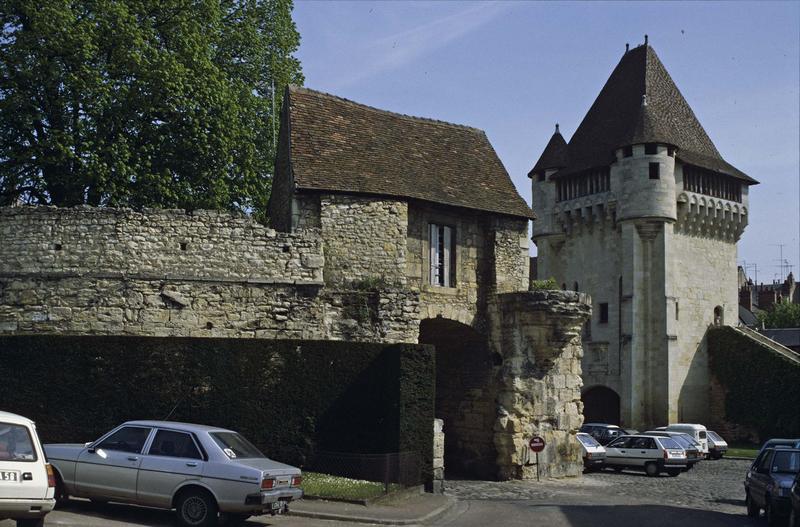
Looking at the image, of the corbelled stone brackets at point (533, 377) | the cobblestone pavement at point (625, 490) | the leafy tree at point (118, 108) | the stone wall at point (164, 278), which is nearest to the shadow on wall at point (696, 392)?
the cobblestone pavement at point (625, 490)

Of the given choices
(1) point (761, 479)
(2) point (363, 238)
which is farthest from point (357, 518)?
(2) point (363, 238)

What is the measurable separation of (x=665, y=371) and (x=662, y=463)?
1869 centimetres

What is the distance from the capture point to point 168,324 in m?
21.1

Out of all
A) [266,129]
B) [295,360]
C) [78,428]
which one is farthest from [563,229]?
[78,428]

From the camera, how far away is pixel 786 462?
18594 millimetres

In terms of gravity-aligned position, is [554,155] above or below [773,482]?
above

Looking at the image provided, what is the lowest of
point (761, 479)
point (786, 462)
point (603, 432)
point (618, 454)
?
point (618, 454)

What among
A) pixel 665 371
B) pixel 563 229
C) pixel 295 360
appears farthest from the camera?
pixel 563 229

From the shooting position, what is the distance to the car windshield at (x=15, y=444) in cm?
1141

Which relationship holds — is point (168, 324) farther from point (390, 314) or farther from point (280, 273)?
point (390, 314)

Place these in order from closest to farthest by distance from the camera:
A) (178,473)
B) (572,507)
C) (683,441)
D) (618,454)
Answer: (178,473) < (572,507) < (618,454) < (683,441)

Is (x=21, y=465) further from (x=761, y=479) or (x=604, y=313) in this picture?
(x=604, y=313)

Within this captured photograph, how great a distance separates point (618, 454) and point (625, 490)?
6.29 metres

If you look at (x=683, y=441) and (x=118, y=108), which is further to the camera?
(x=683, y=441)
